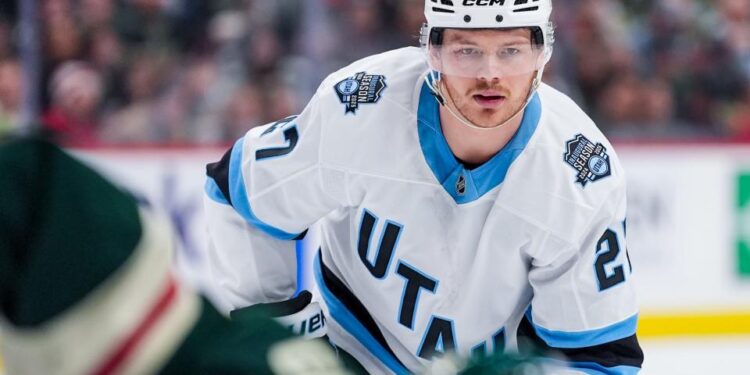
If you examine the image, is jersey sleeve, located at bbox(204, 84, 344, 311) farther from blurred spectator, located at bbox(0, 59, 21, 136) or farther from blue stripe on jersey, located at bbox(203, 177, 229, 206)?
blurred spectator, located at bbox(0, 59, 21, 136)

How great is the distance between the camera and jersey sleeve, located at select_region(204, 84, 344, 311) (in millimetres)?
2072

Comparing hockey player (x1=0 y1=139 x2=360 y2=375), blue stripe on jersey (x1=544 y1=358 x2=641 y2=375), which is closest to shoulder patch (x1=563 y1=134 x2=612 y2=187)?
blue stripe on jersey (x1=544 y1=358 x2=641 y2=375)

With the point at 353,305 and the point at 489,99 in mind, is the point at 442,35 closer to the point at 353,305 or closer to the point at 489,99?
the point at 489,99

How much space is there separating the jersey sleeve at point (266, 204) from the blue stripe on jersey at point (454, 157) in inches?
7.4

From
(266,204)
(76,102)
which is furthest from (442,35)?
(76,102)

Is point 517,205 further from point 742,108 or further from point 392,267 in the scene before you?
point 742,108

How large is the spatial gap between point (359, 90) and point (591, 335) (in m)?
0.62

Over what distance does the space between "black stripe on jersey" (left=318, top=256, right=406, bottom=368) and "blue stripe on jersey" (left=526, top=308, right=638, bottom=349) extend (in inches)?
15.1

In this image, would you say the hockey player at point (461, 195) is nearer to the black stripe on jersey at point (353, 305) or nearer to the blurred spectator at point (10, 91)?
the black stripe on jersey at point (353, 305)

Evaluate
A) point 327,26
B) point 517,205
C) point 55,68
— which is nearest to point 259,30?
point 327,26

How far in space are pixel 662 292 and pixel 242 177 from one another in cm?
267

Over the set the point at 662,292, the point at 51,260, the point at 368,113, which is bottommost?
the point at 662,292

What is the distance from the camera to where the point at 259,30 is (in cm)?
432

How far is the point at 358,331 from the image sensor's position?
2.29 meters
